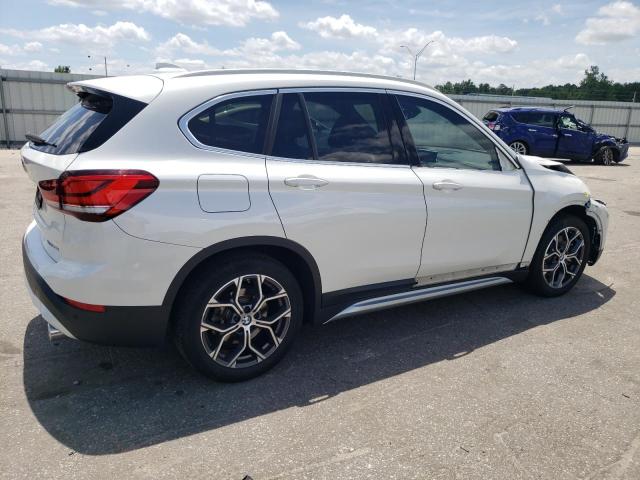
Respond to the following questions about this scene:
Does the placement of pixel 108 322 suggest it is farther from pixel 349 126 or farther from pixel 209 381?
pixel 349 126

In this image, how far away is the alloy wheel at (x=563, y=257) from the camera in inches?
181

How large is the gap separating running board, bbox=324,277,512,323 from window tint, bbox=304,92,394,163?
38.0 inches

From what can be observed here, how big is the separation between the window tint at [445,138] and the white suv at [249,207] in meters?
0.01

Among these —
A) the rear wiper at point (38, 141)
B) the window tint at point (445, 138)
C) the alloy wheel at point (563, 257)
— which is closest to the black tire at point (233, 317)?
the rear wiper at point (38, 141)

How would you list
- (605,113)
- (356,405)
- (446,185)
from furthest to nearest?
(605,113) < (446,185) < (356,405)

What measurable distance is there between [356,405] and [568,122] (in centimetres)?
1632

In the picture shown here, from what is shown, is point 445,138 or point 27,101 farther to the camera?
point 27,101

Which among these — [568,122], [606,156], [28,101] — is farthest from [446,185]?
[28,101]

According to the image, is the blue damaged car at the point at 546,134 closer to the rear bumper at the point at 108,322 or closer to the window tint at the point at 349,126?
the window tint at the point at 349,126

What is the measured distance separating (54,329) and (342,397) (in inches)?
67.6

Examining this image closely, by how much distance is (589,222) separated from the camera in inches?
192

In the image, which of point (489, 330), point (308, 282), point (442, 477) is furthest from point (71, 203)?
point (489, 330)

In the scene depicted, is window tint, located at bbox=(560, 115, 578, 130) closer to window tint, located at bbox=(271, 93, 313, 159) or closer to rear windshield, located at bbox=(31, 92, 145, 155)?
window tint, located at bbox=(271, 93, 313, 159)

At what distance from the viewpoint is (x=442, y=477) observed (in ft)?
8.05
